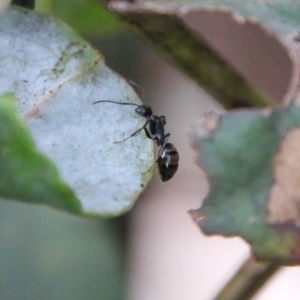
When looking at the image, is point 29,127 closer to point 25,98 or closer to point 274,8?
point 25,98

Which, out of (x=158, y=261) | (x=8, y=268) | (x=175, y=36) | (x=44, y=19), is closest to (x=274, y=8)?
(x=175, y=36)

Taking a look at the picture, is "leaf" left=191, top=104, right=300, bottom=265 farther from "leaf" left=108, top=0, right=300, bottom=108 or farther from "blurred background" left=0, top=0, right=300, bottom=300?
"blurred background" left=0, top=0, right=300, bottom=300

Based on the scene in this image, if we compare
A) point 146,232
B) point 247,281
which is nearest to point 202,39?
point 247,281

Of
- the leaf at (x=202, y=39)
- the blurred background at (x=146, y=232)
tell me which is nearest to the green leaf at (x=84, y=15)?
the blurred background at (x=146, y=232)

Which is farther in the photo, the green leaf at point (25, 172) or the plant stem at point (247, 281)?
the plant stem at point (247, 281)

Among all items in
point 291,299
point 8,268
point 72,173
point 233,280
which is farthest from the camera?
point 291,299

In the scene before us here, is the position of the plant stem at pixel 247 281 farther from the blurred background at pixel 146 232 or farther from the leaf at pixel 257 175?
the blurred background at pixel 146 232
